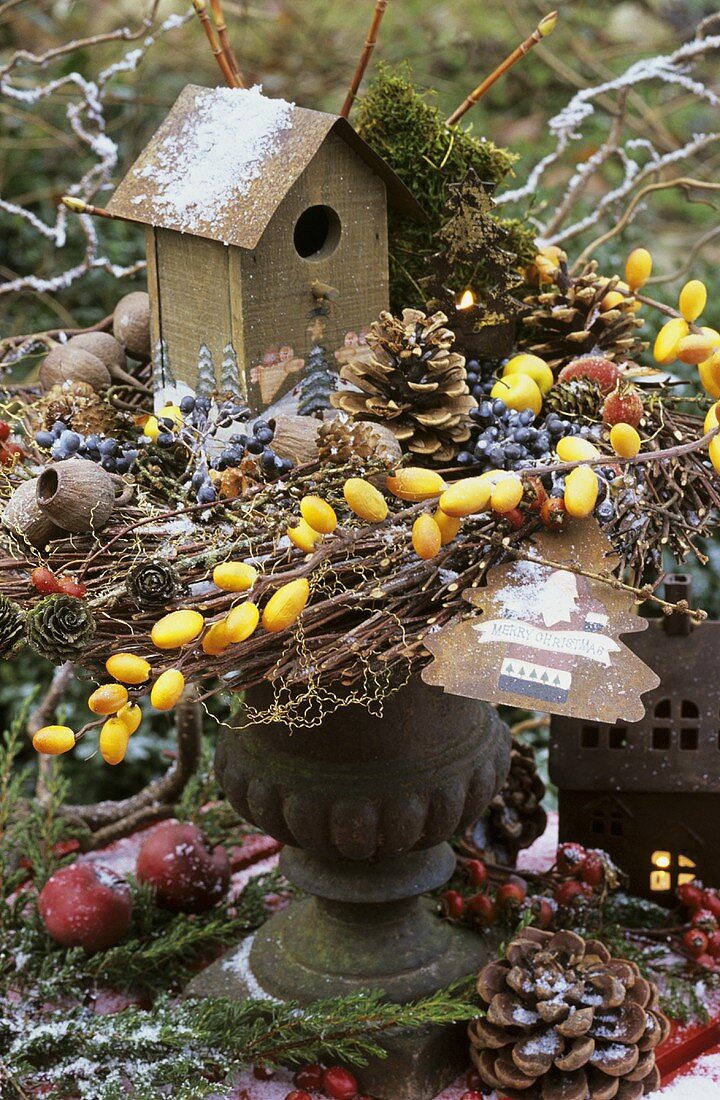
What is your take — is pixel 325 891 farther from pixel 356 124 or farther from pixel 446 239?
pixel 356 124

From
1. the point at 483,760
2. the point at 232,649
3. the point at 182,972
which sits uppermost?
the point at 232,649

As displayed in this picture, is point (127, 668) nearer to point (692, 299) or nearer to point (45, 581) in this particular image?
point (45, 581)

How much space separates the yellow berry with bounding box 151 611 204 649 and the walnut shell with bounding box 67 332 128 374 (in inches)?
17.3

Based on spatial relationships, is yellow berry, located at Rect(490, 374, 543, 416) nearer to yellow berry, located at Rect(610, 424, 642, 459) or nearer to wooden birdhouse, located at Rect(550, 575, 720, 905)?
yellow berry, located at Rect(610, 424, 642, 459)

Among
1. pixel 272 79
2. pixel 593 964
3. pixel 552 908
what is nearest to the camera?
pixel 593 964

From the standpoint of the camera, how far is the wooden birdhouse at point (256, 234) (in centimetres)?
101

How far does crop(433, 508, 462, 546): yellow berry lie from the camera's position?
2.77 feet

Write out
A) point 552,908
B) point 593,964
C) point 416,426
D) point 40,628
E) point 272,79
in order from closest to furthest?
point 40,628
point 416,426
point 593,964
point 552,908
point 272,79

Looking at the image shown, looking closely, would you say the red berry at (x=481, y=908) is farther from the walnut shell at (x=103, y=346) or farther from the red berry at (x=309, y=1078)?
the walnut shell at (x=103, y=346)

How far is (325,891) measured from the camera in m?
1.16

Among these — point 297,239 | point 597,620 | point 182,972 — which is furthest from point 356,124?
point 182,972

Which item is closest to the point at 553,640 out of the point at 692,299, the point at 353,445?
the point at 353,445

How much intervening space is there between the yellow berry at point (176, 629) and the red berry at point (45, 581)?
3.3 inches

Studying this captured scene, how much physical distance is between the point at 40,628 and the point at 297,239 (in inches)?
18.5
